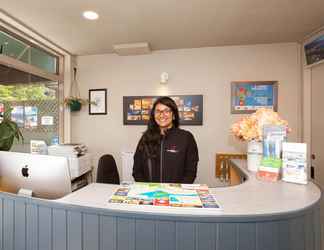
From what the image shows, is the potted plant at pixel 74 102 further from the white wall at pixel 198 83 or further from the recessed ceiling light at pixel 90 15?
the recessed ceiling light at pixel 90 15

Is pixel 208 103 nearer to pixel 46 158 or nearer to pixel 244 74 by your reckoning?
pixel 244 74

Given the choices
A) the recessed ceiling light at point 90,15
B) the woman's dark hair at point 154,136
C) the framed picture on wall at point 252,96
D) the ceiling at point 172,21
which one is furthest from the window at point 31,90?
the framed picture on wall at point 252,96

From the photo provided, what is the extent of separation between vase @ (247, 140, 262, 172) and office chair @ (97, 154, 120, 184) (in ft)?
3.82

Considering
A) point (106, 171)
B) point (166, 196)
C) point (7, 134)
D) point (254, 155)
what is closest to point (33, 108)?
point (7, 134)

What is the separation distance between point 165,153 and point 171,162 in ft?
0.30

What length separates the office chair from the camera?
5.08 ft

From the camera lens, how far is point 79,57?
303cm

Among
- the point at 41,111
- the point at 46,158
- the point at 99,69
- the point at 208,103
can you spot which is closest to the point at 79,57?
the point at 99,69

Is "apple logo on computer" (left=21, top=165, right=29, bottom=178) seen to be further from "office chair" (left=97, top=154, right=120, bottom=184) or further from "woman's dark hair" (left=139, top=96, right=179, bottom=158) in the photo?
"woman's dark hair" (left=139, top=96, right=179, bottom=158)

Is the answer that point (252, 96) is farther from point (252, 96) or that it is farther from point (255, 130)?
point (255, 130)

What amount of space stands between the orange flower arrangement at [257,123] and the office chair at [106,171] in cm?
113

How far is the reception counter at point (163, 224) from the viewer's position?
0.65 metres

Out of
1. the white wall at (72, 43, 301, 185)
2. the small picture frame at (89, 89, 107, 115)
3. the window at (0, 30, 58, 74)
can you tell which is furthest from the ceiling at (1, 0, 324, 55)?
the small picture frame at (89, 89, 107, 115)

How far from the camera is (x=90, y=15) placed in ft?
6.27
